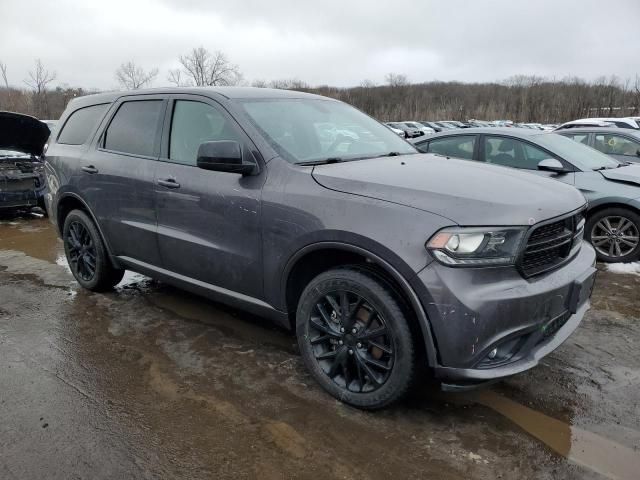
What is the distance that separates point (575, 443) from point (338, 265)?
4.98ft

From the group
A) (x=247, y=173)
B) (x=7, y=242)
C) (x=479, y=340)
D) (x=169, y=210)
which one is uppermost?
(x=247, y=173)

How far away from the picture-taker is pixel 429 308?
246cm

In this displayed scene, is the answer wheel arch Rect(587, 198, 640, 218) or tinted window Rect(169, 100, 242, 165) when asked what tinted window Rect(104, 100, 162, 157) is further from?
wheel arch Rect(587, 198, 640, 218)

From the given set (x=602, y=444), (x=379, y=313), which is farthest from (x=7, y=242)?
(x=602, y=444)

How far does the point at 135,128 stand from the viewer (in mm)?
4121

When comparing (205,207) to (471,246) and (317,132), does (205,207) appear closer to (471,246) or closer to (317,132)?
(317,132)

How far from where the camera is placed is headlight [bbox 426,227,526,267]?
95.7 inches

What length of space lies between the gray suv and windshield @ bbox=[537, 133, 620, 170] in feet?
9.60

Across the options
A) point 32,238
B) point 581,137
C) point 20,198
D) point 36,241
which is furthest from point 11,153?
point 581,137

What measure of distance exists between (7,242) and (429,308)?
666cm

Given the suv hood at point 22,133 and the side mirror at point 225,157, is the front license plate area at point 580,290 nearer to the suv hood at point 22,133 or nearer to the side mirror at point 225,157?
the side mirror at point 225,157

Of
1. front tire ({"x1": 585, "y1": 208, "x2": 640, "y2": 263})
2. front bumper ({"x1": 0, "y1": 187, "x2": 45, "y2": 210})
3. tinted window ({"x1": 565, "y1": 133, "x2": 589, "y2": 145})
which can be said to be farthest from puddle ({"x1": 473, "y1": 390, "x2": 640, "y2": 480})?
front bumper ({"x1": 0, "y1": 187, "x2": 45, "y2": 210})

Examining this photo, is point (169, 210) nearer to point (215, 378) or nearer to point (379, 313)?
point (215, 378)

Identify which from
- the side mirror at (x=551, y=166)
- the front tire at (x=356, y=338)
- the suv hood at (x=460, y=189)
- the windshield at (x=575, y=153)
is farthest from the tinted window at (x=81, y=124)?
the windshield at (x=575, y=153)
